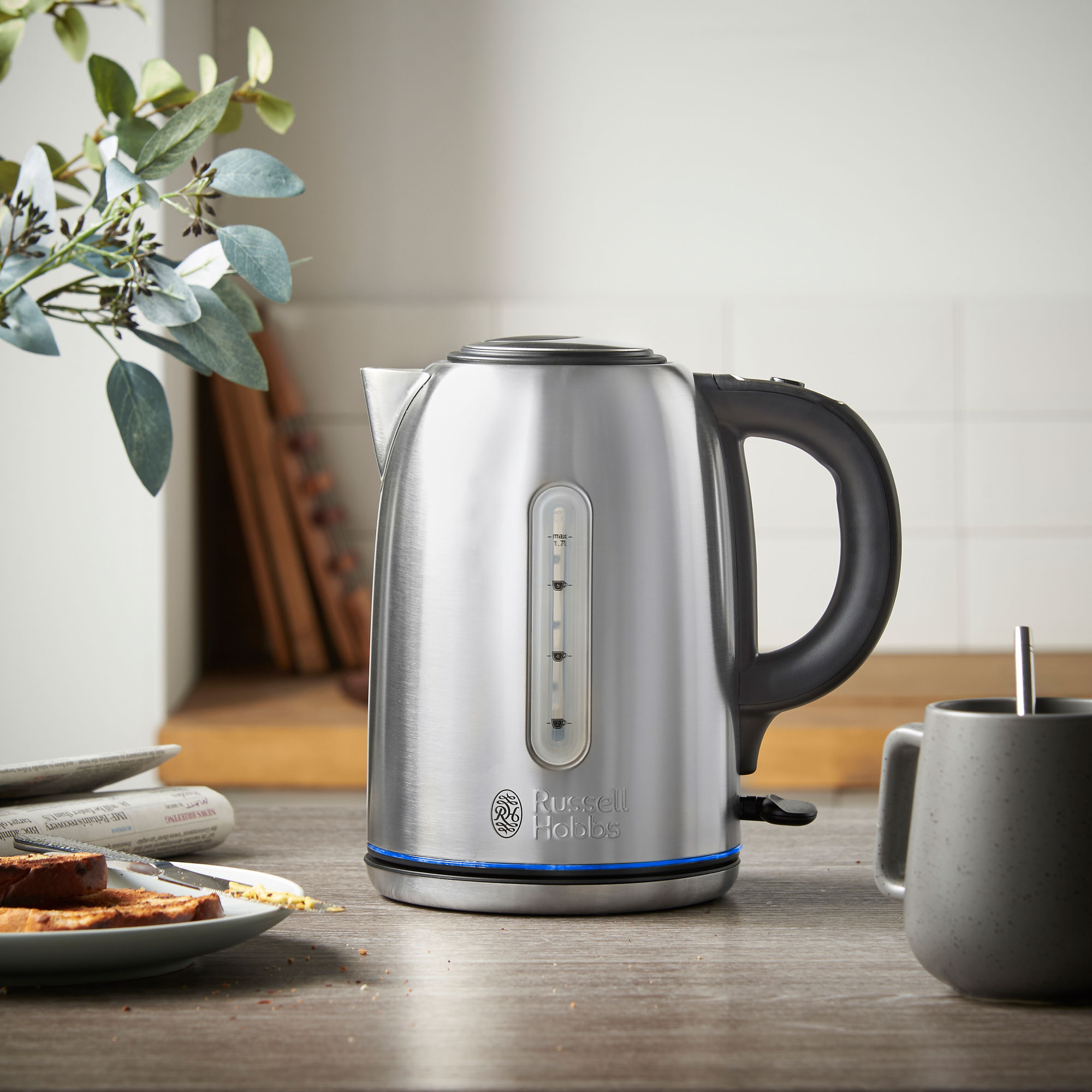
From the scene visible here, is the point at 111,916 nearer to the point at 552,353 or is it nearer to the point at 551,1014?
the point at 551,1014

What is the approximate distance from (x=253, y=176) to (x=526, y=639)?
21cm

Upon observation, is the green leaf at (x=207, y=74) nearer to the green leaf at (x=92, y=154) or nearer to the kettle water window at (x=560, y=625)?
the green leaf at (x=92, y=154)

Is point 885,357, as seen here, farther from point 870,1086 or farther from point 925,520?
point 870,1086

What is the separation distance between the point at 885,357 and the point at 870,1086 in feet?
5.93

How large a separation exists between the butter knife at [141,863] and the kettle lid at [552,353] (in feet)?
0.81

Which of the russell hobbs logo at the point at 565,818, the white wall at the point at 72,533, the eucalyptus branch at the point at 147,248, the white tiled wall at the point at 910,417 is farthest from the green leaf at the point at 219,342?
the white tiled wall at the point at 910,417

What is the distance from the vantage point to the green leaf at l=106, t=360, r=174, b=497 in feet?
1.52

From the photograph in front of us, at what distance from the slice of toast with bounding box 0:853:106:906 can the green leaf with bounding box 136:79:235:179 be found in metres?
0.25

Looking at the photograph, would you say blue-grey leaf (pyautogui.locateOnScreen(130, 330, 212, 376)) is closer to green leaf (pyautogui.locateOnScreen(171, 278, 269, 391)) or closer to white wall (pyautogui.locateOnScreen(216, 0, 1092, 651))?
green leaf (pyautogui.locateOnScreen(171, 278, 269, 391))

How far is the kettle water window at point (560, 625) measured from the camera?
52 centimetres

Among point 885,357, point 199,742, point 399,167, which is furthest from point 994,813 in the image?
point 399,167

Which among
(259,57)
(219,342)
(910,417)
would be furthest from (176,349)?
(910,417)

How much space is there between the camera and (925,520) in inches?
81.2

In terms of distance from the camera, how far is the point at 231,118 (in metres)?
0.50
